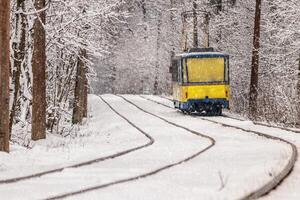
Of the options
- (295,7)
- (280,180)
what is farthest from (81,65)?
(280,180)

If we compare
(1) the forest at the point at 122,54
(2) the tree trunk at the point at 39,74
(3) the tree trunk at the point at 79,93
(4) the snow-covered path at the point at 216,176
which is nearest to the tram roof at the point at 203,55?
(1) the forest at the point at 122,54

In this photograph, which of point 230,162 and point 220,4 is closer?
point 230,162

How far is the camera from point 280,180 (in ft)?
26.1

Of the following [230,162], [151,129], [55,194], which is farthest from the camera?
[151,129]

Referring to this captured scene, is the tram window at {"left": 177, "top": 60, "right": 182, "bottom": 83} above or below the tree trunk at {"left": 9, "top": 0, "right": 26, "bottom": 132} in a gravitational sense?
below

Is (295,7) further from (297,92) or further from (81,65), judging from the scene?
(81,65)

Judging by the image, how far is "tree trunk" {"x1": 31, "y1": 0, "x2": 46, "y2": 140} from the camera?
16609mm

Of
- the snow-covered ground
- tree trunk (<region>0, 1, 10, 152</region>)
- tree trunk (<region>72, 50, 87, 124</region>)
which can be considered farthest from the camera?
tree trunk (<region>72, 50, 87, 124</region>)

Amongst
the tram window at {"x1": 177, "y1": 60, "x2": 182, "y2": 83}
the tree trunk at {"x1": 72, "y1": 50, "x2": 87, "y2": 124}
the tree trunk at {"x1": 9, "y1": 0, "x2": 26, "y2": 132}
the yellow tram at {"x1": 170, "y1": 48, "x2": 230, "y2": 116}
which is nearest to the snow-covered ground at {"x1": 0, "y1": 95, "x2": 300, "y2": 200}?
the tree trunk at {"x1": 9, "y1": 0, "x2": 26, "y2": 132}

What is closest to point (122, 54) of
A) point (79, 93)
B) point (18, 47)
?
point (79, 93)

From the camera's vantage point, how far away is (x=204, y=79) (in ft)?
88.2

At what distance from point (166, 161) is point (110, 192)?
3359mm

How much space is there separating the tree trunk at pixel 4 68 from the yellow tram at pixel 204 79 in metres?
14.9

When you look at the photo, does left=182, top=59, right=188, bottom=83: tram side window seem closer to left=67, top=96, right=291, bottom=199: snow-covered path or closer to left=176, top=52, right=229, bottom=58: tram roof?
left=176, top=52, right=229, bottom=58: tram roof
